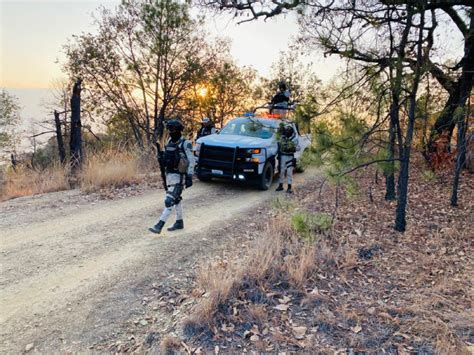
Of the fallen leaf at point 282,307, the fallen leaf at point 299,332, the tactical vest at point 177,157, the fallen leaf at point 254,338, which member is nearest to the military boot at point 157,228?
the tactical vest at point 177,157

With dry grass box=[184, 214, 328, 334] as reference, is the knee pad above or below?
above

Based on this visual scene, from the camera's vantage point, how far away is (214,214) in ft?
22.5

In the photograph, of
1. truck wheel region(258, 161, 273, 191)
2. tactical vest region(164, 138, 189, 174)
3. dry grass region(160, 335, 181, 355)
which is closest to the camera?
dry grass region(160, 335, 181, 355)

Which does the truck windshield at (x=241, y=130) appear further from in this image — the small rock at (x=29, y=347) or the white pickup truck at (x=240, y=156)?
the small rock at (x=29, y=347)

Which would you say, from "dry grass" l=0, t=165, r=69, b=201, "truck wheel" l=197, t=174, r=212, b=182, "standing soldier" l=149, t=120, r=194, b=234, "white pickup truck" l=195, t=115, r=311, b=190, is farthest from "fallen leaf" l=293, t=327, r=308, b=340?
"dry grass" l=0, t=165, r=69, b=201

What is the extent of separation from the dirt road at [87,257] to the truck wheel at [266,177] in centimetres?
84

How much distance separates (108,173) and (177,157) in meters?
3.94

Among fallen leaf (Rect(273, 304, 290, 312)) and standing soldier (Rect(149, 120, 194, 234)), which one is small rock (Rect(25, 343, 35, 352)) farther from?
standing soldier (Rect(149, 120, 194, 234))

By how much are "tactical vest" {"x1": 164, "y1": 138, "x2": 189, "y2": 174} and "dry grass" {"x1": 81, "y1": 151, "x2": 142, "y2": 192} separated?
3.56m

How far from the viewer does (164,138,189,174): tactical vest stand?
5.46 m

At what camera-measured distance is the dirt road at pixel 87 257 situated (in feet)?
11.2

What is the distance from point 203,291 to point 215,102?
15.1 m

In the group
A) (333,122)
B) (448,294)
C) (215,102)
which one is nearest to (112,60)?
(215,102)

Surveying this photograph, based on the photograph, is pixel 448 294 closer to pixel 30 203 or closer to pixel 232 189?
pixel 232 189
